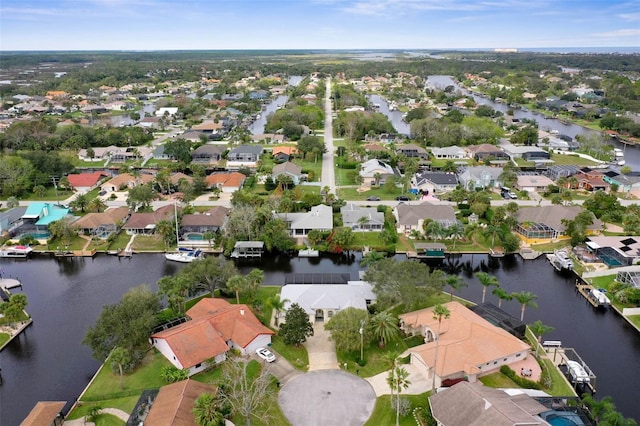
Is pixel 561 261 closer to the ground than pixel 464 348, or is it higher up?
closer to the ground

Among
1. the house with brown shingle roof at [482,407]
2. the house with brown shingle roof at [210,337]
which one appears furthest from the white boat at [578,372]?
the house with brown shingle roof at [210,337]

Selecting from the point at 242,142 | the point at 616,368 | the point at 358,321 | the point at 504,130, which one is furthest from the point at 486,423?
the point at 504,130

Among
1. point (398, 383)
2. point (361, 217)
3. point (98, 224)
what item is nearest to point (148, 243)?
point (98, 224)

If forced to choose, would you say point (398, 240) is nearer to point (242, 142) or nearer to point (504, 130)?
point (242, 142)

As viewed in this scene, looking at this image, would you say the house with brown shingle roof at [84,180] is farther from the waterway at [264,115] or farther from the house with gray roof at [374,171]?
the waterway at [264,115]

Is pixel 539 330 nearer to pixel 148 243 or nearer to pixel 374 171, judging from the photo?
pixel 148 243

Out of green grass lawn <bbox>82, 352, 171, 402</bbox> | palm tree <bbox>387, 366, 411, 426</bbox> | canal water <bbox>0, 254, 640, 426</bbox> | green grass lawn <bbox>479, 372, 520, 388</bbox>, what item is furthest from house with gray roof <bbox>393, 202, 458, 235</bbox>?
green grass lawn <bbox>82, 352, 171, 402</bbox>

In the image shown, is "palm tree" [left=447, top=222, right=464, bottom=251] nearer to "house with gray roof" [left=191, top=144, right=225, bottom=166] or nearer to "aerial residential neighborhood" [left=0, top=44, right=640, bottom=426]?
"aerial residential neighborhood" [left=0, top=44, right=640, bottom=426]
